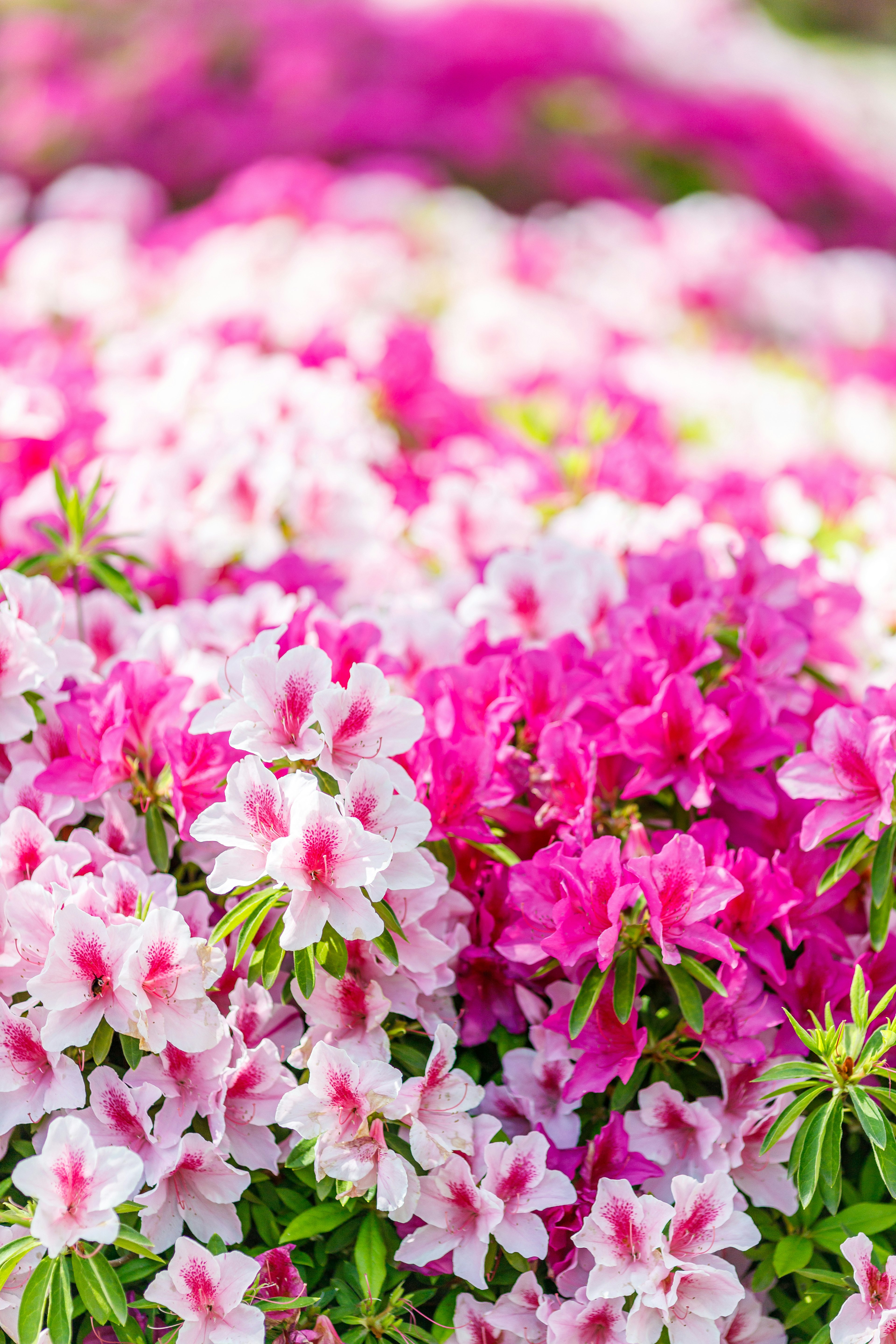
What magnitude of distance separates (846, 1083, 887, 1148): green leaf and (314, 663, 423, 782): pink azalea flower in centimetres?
59

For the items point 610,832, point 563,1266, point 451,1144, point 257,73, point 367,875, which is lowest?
point 257,73

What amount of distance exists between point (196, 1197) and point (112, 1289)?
0.17 metres

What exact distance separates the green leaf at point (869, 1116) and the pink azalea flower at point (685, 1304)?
0.72 feet

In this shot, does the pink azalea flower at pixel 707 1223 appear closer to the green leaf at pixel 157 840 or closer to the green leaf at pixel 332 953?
the green leaf at pixel 332 953

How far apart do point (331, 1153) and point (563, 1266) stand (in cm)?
32

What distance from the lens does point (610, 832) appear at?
156 centimetres

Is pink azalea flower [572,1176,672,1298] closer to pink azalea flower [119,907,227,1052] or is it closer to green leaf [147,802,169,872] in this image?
pink azalea flower [119,907,227,1052]

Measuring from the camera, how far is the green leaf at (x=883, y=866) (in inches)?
55.6

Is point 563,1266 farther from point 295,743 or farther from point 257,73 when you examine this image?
point 257,73

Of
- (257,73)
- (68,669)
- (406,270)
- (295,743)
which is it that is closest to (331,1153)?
(295,743)

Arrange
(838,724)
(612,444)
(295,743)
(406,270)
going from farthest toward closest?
1. (406,270)
2. (612,444)
3. (838,724)
4. (295,743)

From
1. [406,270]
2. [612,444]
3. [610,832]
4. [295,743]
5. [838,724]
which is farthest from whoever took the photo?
[406,270]

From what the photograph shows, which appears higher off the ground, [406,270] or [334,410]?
[334,410]

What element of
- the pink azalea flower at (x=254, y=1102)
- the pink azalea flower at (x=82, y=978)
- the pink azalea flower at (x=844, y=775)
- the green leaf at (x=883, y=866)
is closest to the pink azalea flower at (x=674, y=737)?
the pink azalea flower at (x=844, y=775)
